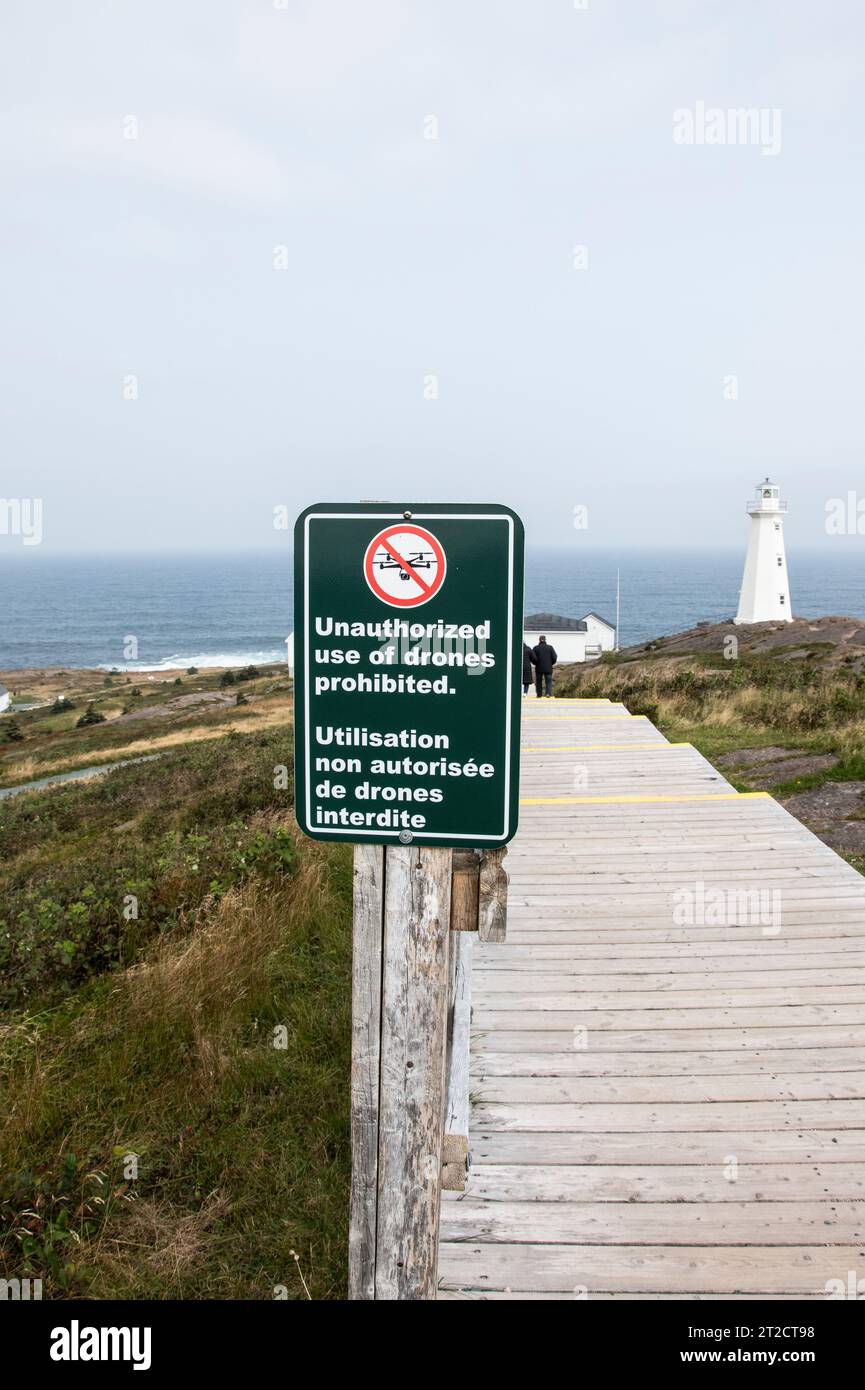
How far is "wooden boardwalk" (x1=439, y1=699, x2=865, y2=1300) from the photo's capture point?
301cm

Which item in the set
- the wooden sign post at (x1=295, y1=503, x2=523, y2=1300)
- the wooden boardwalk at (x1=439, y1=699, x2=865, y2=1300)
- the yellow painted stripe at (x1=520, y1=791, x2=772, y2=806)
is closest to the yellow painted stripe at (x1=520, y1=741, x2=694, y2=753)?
the yellow painted stripe at (x1=520, y1=791, x2=772, y2=806)

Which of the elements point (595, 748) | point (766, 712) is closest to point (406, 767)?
point (595, 748)

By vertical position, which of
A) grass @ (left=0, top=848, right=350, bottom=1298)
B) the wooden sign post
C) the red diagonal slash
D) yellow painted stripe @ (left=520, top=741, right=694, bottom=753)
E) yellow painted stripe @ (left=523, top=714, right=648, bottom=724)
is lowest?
grass @ (left=0, top=848, right=350, bottom=1298)

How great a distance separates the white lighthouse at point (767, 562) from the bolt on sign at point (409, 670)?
60713mm

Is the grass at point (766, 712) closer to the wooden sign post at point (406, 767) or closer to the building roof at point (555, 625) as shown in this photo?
the wooden sign post at point (406, 767)

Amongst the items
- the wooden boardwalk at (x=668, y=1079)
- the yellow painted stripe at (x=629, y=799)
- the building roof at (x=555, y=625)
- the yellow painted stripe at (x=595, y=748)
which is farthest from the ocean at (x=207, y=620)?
the wooden boardwalk at (x=668, y=1079)

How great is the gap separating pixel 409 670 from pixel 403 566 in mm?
232

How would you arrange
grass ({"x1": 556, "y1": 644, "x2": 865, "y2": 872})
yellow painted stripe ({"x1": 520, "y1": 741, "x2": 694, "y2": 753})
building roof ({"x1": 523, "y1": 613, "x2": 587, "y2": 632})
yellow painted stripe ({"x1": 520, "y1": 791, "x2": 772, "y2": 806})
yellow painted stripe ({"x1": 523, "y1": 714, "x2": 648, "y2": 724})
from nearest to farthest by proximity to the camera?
yellow painted stripe ({"x1": 520, "y1": 791, "x2": 772, "y2": 806}) < grass ({"x1": 556, "y1": 644, "x2": 865, "y2": 872}) < yellow painted stripe ({"x1": 520, "y1": 741, "x2": 694, "y2": 753}) < yellow painted stripe ({"x1": 523, "y1": 714, "x2": 648, "y2": 724}) < building roof ({"x1": 523, "y1": 613, "x2": 587, "y2": 632})

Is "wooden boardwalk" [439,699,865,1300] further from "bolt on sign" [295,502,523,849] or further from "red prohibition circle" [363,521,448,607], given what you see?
"red prohibition circle" [363,521,448,607]

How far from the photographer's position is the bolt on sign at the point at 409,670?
204 cm

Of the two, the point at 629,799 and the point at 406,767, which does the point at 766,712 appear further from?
the point at 406,767

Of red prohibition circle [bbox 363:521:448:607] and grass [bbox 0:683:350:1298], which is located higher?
red prohibition circle [bbox 363:521:448:607]
